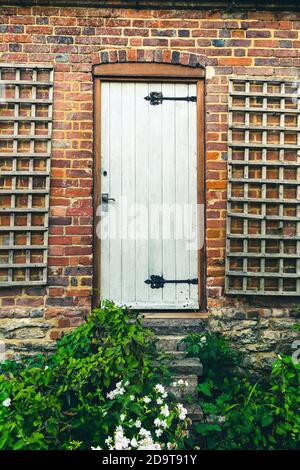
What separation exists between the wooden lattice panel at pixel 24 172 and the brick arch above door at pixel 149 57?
1.72ft

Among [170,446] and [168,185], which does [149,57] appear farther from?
[170,446]

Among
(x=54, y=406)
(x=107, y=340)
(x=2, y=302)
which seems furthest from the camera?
(x=2, y=302)

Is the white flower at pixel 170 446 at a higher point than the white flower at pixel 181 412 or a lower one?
lower

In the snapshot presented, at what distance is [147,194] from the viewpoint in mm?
4223

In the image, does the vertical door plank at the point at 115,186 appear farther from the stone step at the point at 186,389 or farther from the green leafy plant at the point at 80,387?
the stone step at the point at 186,389

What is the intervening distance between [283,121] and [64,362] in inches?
116

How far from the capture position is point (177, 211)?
423 centimetres

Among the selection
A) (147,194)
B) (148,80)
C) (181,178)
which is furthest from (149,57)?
(147,194)

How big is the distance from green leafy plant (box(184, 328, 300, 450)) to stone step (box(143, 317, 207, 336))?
56 centimetres

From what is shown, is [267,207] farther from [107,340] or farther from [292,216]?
[107,340]

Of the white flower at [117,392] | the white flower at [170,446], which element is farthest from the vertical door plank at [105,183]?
the white flower at [170,446]

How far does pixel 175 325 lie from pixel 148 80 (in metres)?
2.36

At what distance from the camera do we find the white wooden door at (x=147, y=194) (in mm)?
4191
